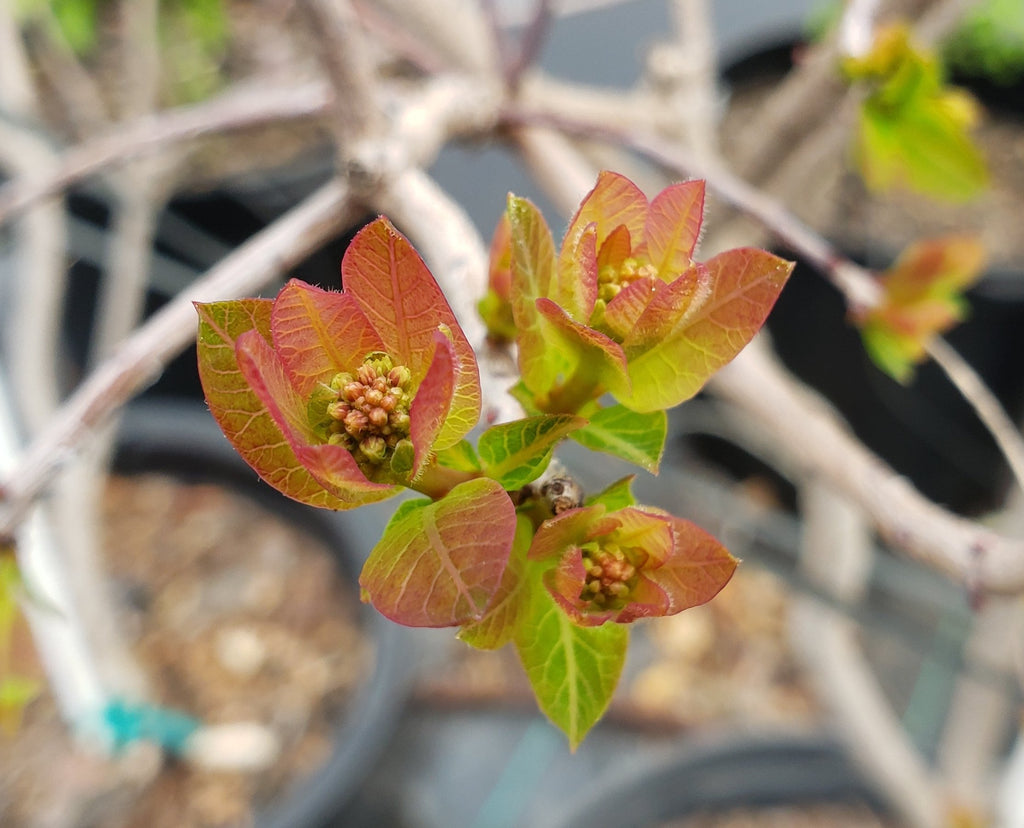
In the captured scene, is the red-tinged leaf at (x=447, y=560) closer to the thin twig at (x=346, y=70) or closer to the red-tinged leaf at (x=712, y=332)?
the red-tinged leaf at (x=712, y=332)

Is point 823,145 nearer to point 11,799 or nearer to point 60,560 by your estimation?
point 60,560

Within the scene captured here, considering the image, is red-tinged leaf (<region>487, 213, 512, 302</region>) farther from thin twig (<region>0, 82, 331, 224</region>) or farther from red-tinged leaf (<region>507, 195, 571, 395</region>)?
thin twig (<region>0, 82, 331, 224</region>)

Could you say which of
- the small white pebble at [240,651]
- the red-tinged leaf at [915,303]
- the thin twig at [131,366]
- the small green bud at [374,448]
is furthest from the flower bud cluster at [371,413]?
the small white pebble at [240,651]

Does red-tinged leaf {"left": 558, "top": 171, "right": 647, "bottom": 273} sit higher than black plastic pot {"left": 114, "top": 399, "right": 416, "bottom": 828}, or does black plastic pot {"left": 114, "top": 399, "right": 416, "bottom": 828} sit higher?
red-tinged leaf {"left": 558, "top": 171, "right": 647, "bottom": 273}

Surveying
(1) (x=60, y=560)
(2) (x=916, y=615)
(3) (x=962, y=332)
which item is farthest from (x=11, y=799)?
(3) (x=962, y=332)

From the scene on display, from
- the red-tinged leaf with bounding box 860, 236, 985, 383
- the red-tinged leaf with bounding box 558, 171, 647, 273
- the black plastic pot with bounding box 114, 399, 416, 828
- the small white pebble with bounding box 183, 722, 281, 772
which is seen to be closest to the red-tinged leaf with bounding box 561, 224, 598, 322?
the red-tinged leaf with bounding box 558, 171, 647, 273

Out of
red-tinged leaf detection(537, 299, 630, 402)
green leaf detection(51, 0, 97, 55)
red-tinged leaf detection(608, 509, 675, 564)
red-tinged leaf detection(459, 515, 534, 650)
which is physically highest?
red-tinged leaf detection(537, 299, 630, 402)

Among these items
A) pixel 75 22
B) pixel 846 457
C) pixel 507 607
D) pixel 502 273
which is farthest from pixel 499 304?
pixel 75 22

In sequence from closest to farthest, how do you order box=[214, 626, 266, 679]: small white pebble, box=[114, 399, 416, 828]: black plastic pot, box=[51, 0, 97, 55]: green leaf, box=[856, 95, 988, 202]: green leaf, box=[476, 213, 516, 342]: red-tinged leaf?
1. box=[476, 213, 516, 342]: red-tinged leaf
2. box=[856, 95, 988, 202]: green leaf
3. box=[114, 399, 416, 828]: black plastic pot
4. box=[214, 626, 266, 679]: small white pebble
5. box=[51, 0, 97, 55]: green leaf
